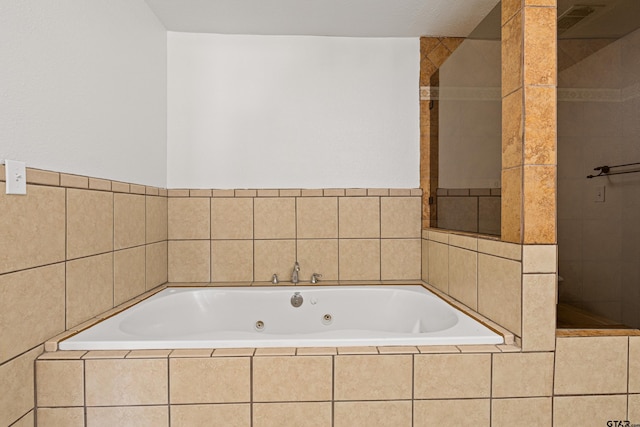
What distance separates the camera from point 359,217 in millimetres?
2506

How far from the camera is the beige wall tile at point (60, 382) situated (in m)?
1.28

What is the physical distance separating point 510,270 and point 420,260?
1.07 meters

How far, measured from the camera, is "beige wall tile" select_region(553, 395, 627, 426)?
4.57 feet

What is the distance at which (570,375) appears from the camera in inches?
55.0

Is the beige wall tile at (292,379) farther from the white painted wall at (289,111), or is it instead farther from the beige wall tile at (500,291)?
the white painted wall at (289,111)

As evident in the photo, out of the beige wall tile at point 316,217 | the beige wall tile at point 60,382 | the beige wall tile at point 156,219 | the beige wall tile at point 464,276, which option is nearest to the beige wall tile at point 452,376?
the beige wall tile at point 464,276

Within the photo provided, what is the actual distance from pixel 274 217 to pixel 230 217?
0.93ft

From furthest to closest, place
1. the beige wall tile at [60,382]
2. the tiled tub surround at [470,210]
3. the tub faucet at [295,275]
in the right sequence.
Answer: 1. the tub faucet at [295,275]
2. the tiled tub surround at [470,210]
3. the beige wall tile at [60,382]

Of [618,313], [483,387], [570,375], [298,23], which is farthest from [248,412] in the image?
[298,23]

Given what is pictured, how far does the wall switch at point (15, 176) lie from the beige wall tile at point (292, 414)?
104cm

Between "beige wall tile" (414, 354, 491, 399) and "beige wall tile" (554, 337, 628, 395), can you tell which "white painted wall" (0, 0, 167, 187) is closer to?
"beige wall tile" (414, 354, 491, 399)

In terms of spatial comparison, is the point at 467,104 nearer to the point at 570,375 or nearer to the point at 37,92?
the point at 570,375

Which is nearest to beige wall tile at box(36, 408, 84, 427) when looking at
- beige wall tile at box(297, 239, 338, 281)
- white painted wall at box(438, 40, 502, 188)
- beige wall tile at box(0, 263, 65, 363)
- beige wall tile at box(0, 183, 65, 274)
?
beige wall tile at box(0, 263, 65, 363)

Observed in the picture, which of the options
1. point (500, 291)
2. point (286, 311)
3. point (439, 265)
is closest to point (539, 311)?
point (500, 291)
